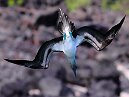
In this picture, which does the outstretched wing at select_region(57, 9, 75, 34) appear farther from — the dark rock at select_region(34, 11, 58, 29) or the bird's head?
the dark rock at select_region(34, 11, 58, 29)

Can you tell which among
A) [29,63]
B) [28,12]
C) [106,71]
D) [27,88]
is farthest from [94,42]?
[28,12]

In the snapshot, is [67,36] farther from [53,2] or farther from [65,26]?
[53,2]

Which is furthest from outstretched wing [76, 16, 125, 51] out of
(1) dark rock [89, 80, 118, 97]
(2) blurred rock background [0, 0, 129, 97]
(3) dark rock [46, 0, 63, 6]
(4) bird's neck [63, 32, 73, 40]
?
(3) dark rock [46, 0, 63, 6]

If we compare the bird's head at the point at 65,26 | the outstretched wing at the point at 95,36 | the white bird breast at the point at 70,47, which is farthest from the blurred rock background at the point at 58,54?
the bird's head at the point at 65,26

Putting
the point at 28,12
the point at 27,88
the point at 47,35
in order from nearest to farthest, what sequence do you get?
the point at 27,88 → the point at 47,35 → the point at 28,12

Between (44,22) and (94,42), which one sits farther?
(44,22)

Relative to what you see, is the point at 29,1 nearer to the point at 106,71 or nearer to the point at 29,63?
the point at 106,71
